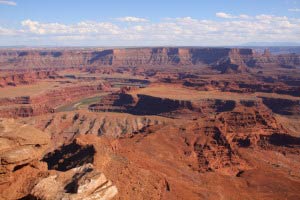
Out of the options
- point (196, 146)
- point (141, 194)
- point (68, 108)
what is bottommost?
point (68, 108)

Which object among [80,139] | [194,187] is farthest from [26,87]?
[194,187]

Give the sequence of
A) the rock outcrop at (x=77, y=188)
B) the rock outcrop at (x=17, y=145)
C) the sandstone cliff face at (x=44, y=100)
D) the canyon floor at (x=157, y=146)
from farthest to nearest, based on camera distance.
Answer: the sandstone cliff face at (x=44, y=100), the canyon floor at (x=157, y=146), the rock outcrop at (x=17, y=145), the rock outcrop at (x=77, y=188)

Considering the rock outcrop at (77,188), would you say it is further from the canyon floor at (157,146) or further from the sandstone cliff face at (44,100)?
the sandstone cliff face at (44,100)

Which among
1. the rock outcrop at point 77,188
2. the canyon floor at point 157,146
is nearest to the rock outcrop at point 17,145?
the canyon floor at point 157,146

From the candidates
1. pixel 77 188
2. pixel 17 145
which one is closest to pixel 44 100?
pixel 17 145

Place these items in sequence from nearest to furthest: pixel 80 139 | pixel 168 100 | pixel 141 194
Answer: pixel 141 194, pixel 80 139, pixel 168 100

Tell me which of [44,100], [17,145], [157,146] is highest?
[17,145]

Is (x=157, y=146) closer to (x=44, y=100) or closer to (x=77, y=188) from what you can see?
(x=77, y=188)

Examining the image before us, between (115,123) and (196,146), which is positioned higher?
(196,146)

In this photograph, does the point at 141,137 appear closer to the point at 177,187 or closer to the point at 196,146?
the point at 196,146

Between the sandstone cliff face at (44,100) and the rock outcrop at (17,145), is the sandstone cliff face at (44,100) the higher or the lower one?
the lower one

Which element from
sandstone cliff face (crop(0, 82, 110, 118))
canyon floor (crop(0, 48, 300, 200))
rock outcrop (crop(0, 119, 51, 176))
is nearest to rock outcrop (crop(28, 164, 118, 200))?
canyon floor (crop(0, 48, 300, 200))
